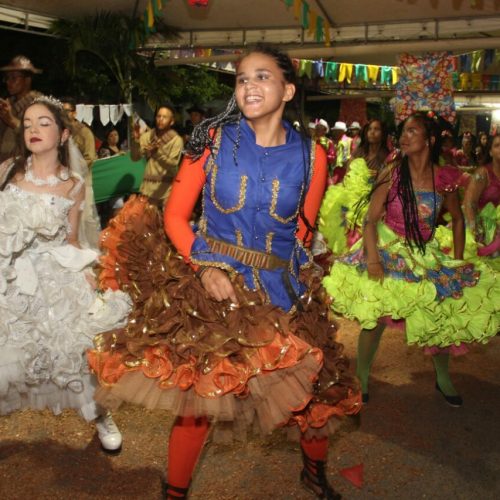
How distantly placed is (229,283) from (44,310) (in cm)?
134

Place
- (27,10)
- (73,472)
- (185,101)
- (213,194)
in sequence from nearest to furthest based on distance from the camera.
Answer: (213,194)
(73,472)
(27,10)
(185,101)

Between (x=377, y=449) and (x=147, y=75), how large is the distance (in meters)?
8.84

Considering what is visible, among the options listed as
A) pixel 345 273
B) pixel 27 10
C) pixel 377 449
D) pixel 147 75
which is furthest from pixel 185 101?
pixel 377 449

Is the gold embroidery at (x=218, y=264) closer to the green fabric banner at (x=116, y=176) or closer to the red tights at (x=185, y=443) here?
the red tights at (x=185, y=443)

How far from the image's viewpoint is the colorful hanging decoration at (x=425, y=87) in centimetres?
559

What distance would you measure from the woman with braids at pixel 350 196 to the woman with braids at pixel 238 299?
13.0 feet

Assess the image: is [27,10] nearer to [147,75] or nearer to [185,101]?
[147,75]

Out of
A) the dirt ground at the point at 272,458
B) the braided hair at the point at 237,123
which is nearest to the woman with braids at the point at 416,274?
the dirt ground at the point at 272,458

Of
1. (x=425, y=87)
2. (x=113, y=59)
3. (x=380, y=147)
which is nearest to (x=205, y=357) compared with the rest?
(x=425, y=87)

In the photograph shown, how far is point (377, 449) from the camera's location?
4.06m

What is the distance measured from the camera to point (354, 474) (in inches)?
147

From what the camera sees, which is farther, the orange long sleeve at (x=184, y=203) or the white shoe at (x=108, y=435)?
the white shoe at (x=108, y=435)

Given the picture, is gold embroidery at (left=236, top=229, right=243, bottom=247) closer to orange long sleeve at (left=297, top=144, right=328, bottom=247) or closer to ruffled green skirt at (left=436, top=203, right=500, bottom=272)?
orange long sleeve at (left=297, top=144, right=328, bottom=247)

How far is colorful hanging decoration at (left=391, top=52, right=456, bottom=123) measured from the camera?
5594 millimetres
